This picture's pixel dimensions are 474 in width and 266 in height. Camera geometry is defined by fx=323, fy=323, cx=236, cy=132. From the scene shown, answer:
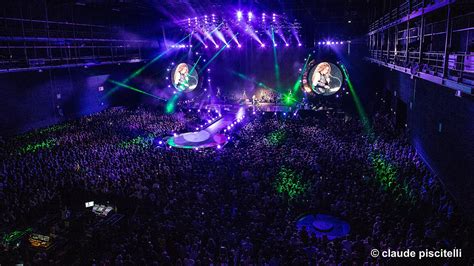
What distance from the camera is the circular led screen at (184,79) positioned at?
3015cm

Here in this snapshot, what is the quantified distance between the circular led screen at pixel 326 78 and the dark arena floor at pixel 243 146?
0.35ft

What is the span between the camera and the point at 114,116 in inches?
997

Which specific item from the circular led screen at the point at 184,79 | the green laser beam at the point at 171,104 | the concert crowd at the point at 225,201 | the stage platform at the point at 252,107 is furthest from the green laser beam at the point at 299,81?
the concert crowd at the point at 225,201

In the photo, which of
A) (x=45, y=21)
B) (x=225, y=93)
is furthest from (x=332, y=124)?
(x=45, y=21)

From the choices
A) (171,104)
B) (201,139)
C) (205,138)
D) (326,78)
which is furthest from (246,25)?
(201,139)

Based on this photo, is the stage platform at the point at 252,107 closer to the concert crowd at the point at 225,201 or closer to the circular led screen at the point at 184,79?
the circular led screen at the point at 184,79

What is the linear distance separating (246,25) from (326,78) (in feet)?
26.2

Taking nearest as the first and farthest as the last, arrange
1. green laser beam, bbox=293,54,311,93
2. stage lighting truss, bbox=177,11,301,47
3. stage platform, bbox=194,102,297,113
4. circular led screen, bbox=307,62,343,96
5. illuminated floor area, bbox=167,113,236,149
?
illuminated floor area, bbox=167,113,236,149 → stage lighting truss, bbox=177,11,301,47 → circular led screen, bbox=307,62,343,96 → stage platform, bbox=194,102,297,113 → green laser beam, bbox=293,54,311,93

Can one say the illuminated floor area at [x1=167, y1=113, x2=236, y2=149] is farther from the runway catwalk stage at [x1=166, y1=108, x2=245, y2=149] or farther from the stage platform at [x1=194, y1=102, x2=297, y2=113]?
the stage platform at [x1=194, y1=102, x2=297, y2=113]

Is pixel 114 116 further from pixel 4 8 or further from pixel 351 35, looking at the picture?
pixel 351 35

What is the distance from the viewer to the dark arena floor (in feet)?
28.8

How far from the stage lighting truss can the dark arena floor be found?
0.22 metres

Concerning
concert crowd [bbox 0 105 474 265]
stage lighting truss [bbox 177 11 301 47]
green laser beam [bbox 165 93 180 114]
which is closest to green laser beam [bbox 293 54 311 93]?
stage lighting truss [bbox 177 11 301 47]

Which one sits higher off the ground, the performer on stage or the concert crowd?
the performer on stage
